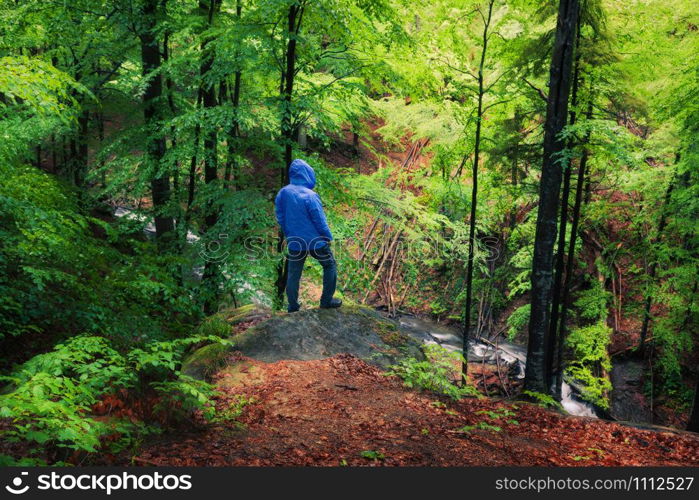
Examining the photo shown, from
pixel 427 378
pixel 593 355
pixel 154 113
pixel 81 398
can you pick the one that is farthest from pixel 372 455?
pixel 593 355

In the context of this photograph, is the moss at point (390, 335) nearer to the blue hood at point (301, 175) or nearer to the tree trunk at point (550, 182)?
the tree trunk at point (550, 182)

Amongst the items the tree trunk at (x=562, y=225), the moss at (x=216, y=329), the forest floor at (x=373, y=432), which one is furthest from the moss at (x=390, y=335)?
the tree trunk at (x=562, y=225)

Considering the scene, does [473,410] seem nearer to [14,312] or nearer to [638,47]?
[14,312]

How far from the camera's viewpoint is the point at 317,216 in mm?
6613

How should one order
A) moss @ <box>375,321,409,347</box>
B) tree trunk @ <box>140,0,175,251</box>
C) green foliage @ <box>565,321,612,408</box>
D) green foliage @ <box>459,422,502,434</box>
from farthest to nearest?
green foliage @ <box>565,321,612,408</box>, tree trunk @ <box>140,0,175,251</box>, moss @ <box>375,321,409,347</box>, green foliage @ <box>459,422,502,434</box>

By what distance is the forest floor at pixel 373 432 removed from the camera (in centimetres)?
349

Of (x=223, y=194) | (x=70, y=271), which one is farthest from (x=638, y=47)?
(x=70, y=271)

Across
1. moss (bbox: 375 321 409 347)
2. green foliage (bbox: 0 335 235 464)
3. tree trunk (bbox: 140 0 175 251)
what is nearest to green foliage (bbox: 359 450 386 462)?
green foliage (bbox: 0 335 235 464)

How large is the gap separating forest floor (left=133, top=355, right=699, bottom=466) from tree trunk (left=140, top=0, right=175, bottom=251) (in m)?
5.20

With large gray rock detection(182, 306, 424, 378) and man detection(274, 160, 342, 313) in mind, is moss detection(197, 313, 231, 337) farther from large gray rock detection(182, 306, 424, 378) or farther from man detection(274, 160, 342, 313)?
man detection(274, 160, 342, 313)

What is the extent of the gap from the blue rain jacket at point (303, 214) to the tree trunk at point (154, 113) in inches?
142

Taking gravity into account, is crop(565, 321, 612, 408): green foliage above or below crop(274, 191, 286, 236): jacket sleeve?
below

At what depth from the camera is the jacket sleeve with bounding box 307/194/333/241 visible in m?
6.57

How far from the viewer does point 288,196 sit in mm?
6688
